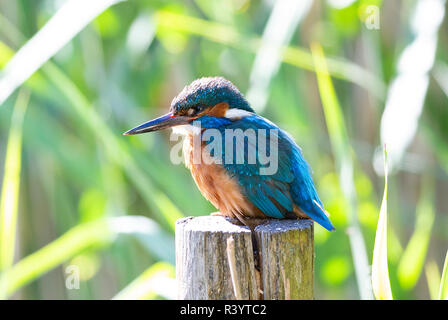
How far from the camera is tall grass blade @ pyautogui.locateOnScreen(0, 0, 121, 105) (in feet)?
6.81

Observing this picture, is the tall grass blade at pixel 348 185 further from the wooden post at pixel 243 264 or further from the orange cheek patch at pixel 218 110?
the wooden post at pixel 243 264

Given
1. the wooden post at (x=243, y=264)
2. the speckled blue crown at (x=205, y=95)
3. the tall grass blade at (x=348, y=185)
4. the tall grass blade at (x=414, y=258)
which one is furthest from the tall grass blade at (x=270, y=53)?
the wooden post at (x=243, y=264)

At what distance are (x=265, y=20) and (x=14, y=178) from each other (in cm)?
152

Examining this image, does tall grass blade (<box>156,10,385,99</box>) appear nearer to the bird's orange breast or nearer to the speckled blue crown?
the speckled blue crown

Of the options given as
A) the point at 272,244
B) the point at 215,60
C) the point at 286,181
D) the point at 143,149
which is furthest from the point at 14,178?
the point at 215,60

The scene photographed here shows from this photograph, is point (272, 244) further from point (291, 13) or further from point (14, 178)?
point (291, 13)

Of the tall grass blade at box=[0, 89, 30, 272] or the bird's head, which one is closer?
the bird's head

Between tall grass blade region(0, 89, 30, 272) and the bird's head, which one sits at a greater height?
the bird's head

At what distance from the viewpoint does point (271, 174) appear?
1661mm

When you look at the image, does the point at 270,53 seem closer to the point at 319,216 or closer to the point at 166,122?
the point at 166,122

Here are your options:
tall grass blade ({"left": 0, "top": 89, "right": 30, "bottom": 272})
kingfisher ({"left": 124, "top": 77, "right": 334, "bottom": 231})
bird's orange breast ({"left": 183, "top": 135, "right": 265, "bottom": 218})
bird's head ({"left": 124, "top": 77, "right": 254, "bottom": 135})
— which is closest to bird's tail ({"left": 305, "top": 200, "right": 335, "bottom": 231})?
kingfisher ({"left": 124, "top": 77, "right": 334, "bottom": 231})

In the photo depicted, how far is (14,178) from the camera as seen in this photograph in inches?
82.0

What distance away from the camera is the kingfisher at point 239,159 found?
164 cm

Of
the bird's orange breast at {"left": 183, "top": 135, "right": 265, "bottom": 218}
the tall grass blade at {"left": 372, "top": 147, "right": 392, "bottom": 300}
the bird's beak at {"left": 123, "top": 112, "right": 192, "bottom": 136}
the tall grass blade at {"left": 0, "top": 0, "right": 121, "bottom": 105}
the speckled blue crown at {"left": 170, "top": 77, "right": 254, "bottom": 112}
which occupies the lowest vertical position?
the tall grass blade at {"left": 372, "top": 147, "right": 392, "bottom": 300}
